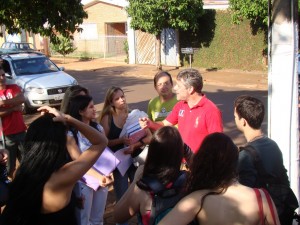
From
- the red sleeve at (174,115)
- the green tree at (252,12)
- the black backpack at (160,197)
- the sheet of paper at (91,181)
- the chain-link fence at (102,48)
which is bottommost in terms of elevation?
the sheet of paper at (91,181)

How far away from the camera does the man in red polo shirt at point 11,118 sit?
542 cm

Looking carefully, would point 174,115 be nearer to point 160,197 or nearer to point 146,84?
point 160,197

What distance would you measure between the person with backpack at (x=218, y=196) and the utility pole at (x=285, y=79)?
5.13 feet

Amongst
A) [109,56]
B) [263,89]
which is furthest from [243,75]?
[109,56]

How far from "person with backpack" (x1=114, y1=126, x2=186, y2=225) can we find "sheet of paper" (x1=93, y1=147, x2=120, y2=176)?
136 centimetres

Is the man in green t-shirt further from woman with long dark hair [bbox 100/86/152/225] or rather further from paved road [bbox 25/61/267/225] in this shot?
paved road [bbox 25/61/267/225]

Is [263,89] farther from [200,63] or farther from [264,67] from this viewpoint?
[200,63]

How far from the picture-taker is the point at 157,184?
244 centimetres

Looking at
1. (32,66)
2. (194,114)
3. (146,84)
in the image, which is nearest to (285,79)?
(194,114)

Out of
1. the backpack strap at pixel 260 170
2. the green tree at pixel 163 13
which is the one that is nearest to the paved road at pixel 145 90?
the green tree at pixel 163 13

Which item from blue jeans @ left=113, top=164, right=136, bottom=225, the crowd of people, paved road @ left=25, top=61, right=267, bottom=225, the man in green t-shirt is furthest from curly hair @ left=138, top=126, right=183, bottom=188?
paved road @ left=25, top=61, right=267, bottom=225

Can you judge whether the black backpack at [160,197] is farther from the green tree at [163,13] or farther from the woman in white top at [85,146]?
the green tree at [163,13]

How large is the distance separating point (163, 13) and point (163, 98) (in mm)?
14750

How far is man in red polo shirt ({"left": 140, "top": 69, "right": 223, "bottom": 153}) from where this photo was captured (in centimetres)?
403
